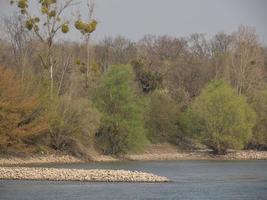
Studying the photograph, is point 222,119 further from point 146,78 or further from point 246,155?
point 146,78

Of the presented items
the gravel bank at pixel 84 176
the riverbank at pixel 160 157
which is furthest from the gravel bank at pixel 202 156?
the gravel bank at pixel 84 176

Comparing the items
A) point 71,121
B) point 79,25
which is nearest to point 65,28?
point 79,25

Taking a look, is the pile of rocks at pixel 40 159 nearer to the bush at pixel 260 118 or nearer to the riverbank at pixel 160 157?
the riverbank at pixel 160 157

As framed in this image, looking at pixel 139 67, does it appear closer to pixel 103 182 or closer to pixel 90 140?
pixel 90 140

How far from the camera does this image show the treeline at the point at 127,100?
62625mm

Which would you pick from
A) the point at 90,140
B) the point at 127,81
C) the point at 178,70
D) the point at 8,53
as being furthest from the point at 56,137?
the point at 178,70

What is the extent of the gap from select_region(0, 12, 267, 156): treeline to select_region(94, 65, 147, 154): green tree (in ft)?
0.31

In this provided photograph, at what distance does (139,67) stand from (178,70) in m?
8.89

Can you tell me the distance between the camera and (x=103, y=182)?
43.3 meters

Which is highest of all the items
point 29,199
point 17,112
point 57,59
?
point 57,59

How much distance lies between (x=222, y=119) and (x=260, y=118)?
6.09 metres

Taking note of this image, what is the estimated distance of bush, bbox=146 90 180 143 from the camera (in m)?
78.4

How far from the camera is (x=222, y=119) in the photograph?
75562 mm

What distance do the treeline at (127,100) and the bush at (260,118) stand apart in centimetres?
11
